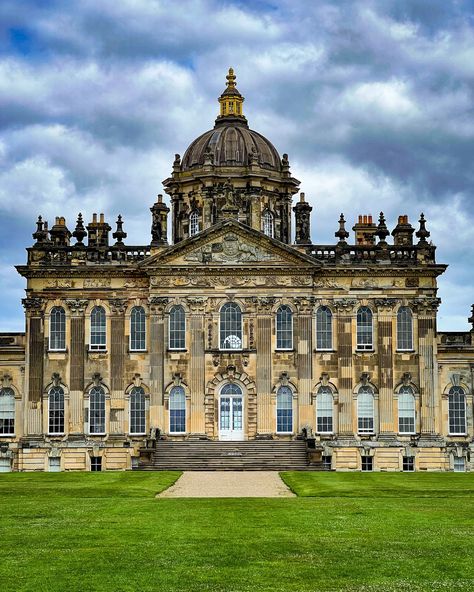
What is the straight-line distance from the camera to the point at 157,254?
186 feet

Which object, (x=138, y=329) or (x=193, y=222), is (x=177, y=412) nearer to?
(x=138, y=329)

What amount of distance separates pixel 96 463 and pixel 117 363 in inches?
194

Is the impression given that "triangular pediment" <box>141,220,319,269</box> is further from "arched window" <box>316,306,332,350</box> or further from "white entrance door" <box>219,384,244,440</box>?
"white entrance door" <box>219,384,244,440</box>

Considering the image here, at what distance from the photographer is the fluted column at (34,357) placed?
5712cm

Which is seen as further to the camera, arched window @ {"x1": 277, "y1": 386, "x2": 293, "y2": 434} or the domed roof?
the domed roof

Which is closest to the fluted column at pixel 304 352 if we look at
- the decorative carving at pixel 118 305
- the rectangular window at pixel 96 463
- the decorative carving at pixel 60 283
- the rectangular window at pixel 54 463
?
the decorative carving at pixel 118 305

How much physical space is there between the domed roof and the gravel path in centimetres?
2241

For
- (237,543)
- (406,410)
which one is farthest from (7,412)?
(237,543)

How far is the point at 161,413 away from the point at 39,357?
21.9ft

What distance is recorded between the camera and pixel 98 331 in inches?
2265

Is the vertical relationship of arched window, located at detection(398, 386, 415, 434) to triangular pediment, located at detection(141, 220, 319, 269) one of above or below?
below

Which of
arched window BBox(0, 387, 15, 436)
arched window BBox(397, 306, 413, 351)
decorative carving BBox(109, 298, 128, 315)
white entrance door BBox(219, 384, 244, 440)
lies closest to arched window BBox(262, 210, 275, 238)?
arched window BBox(397, 306, 413, 351)

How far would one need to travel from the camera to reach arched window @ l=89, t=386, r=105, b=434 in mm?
Answer: 57250

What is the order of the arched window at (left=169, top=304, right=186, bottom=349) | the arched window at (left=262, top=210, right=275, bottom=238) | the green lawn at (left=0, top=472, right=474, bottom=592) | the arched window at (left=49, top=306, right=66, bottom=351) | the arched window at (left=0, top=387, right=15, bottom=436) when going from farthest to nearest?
the arched window at (left=262, top=210, right=275, bottom=238)
the arched window at (left=0, top=387, right=15, bottom=436)
the arched window at (left=49, top=306, right=66, bottom=351)
the arched window at (left=169, top=304, right=186, bottom=349)
the green lawn at (left=0, top=472, right=474, bottom=592)
